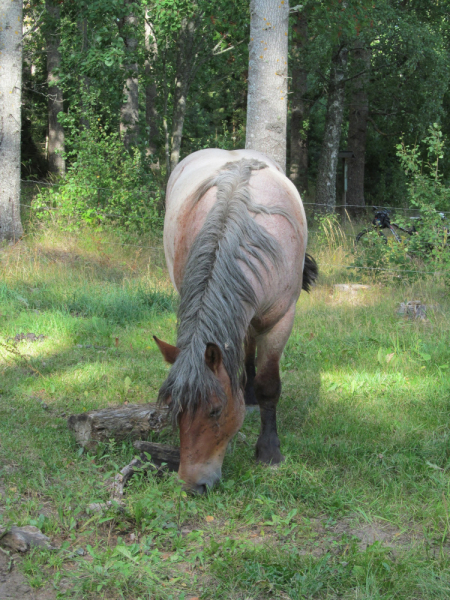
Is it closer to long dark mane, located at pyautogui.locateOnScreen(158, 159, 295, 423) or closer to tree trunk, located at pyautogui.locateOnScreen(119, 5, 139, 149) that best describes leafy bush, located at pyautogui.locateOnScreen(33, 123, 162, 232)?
tree trunk, located at pyautogui.locateOnScreen(119, 5, 139, 149)

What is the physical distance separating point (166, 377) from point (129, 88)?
11.0 m

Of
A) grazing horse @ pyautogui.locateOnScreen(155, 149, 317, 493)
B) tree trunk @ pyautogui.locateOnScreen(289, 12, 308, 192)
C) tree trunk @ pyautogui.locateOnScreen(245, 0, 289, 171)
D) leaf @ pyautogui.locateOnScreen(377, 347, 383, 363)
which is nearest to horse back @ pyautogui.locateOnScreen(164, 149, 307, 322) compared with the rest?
grazing horse @ pyautogui.locateOnScreen(155, 149, 317, 493)

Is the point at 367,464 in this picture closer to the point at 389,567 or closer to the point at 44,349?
the point at 389,567

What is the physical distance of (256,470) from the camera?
329 centimetres

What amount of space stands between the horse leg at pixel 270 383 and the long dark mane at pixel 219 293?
1.40 feet

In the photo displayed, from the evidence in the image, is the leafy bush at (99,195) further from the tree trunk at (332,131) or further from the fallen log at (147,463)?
the fallen log at (147,463)

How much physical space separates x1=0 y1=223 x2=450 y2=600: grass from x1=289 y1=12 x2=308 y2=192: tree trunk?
31.5 ft

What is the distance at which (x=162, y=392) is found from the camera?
2766mm

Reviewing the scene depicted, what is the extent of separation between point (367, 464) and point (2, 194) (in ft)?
22.5

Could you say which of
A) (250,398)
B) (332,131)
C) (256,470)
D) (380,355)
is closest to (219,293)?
(256,470)

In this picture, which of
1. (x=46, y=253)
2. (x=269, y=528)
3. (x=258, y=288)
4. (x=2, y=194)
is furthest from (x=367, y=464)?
(x=2, y=194)

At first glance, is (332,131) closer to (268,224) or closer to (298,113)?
(298,113)

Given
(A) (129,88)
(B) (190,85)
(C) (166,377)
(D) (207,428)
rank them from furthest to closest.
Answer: (A) (129,88) < (B) (190,85) < (C) (166,377) < (D) (207,428)

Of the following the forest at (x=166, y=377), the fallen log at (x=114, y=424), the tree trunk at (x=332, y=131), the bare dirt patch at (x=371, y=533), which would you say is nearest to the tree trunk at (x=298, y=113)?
the tree trunk at (x=332, y=131)
